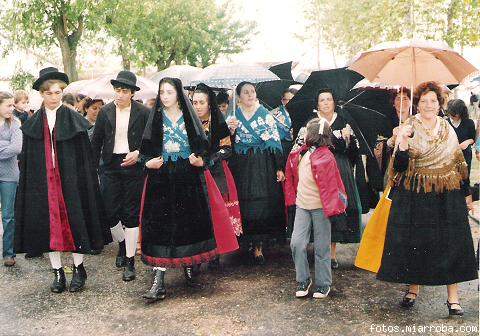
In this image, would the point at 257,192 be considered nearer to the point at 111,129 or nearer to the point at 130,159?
the point at 130,159

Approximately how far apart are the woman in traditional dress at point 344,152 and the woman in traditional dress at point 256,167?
47 centimetres

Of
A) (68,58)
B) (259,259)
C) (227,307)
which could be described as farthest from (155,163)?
(68,58)

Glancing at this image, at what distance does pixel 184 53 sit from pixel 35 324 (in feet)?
76.8

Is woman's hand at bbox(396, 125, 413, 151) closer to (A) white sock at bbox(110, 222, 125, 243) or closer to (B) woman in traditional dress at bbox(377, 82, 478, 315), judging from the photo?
(B) woman in traditional dress at bbox(377, 82, 478, 315)

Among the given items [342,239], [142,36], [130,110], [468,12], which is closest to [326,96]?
[342,239]

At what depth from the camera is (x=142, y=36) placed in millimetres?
18969

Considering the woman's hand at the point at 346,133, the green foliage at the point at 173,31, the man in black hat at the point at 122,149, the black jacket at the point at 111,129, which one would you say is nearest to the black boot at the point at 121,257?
the man in black hat at the point at 122,149

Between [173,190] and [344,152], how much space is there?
1.93 metres

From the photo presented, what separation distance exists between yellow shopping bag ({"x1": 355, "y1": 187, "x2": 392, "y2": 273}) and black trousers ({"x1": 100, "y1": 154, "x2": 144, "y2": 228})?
241 centimetres

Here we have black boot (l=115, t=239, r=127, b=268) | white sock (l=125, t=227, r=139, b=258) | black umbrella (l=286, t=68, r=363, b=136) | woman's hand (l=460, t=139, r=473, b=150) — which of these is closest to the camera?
white sock (l=125, t=227, r=139, b=258)

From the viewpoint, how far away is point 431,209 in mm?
4523

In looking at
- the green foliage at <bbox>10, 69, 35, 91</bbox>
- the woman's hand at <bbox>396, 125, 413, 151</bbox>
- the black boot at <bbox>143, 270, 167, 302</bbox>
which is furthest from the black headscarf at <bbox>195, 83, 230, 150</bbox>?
the green foliage at <bbox>10, 69, 35, 91</bbox>

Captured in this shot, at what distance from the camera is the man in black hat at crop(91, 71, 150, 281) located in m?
5.90

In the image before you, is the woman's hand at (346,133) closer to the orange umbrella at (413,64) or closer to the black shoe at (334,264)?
the orange umbrella at (413,64)
